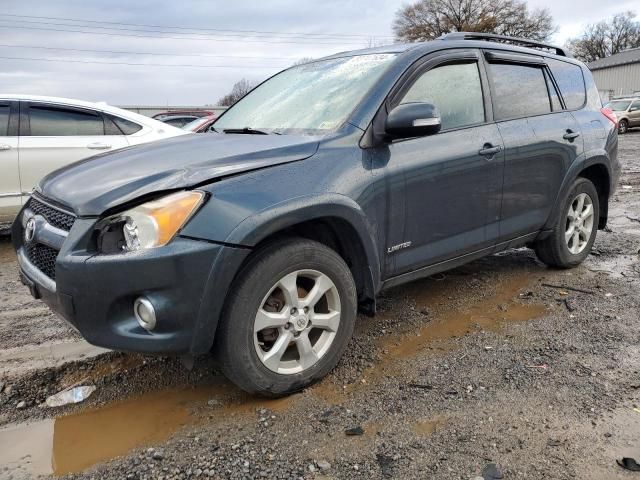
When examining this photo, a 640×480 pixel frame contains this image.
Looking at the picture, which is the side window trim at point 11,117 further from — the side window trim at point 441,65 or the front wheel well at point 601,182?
the front wheel well at point 601,182

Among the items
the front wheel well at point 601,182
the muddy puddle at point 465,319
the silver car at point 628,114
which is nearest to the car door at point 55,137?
the muddy puddle at point 465,319

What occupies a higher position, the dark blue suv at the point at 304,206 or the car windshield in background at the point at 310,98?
the car windshield in background at the point at 310,98

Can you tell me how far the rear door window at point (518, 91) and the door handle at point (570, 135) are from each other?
0.23 meters

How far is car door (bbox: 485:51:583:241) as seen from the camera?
376cm

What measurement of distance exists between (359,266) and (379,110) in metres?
0.88

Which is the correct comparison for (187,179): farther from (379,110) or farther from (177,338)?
(379,110)

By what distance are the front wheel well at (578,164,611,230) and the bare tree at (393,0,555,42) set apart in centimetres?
5402

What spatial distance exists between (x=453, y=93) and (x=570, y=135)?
1293 mm

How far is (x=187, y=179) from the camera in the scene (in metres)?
2.40

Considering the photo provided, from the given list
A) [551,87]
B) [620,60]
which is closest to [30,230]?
[551,87]

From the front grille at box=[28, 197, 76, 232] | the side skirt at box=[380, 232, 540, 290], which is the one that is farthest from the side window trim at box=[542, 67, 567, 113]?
the front grille at box=[28, 197, 76, 232]

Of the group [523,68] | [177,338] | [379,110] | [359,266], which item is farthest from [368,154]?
[523,68]

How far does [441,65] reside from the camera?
3.46 m

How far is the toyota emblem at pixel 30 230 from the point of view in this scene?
277 centimetres
